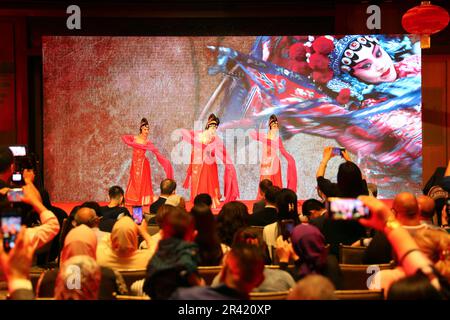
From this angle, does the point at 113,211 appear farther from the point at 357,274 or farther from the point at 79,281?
the point at 79,281

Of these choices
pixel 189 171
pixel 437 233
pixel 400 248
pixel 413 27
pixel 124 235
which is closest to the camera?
pixel 400 248

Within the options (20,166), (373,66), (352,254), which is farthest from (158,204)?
(373,66)

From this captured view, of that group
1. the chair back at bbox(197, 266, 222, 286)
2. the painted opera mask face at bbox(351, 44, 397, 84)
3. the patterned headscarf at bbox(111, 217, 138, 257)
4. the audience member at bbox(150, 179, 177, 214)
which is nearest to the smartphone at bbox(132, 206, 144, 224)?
the audience member at bbox(150, 179, 177, 214)

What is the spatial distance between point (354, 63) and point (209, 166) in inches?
103

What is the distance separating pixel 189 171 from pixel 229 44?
198 cm

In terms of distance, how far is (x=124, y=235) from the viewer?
133 inches

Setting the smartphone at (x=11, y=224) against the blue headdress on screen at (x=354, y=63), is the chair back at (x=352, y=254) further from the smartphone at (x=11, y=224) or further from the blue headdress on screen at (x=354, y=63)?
the blue headdress on screen at (x=354, y=63)

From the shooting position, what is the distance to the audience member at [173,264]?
2.31m

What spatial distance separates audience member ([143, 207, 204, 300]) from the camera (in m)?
2.31

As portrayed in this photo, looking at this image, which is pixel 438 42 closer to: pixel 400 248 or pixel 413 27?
pixel 413 27

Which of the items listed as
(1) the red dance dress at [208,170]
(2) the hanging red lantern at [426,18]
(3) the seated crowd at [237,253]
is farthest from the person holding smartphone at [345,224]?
(1) the red dance dress at [208,170]

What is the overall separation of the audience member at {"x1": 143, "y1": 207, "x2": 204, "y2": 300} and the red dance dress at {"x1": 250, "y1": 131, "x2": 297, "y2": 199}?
6.79 metres

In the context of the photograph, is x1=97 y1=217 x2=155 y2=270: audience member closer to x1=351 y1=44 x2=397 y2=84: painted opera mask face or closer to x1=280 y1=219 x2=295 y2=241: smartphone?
x1=280 y1=219 x2=295 y2=241: smartphone

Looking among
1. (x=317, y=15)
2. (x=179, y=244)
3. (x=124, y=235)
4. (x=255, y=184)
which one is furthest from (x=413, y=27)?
(x=179, y=244)
